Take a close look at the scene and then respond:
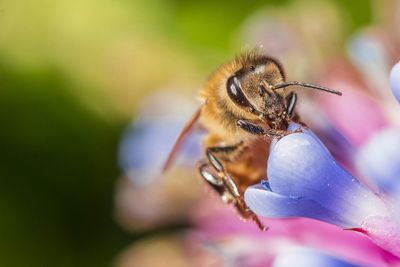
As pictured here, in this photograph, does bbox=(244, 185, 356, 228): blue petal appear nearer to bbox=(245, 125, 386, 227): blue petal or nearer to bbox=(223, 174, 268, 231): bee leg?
bbox=(245, 125, 386, 227): blue petal

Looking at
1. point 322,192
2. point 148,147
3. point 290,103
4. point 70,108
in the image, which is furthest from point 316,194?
point 70,108

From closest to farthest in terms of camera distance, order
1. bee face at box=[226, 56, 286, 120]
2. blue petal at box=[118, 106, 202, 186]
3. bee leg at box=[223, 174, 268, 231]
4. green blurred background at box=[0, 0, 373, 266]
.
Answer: bee face at box=[226, 56, 286, 120]
bee leg at box=[223, 174, 268, 231]
blue petal at box=[118, 106, 202, 186]
green blurred background at box=[0, 0, 373, 266]

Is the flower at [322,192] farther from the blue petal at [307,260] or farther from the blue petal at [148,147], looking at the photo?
the blue petal at [148,147]

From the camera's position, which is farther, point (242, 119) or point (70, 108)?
point (70, 108)

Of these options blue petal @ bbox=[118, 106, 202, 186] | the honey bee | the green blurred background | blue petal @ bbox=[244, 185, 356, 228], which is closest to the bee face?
the honey bee

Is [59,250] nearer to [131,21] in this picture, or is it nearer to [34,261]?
[34,261]

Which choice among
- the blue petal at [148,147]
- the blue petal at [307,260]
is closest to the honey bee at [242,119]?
the blue petal at [307,260]

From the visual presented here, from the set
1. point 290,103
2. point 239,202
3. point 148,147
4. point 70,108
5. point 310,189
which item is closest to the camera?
point 310,189

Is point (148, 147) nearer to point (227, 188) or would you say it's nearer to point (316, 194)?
point (227, 188)
